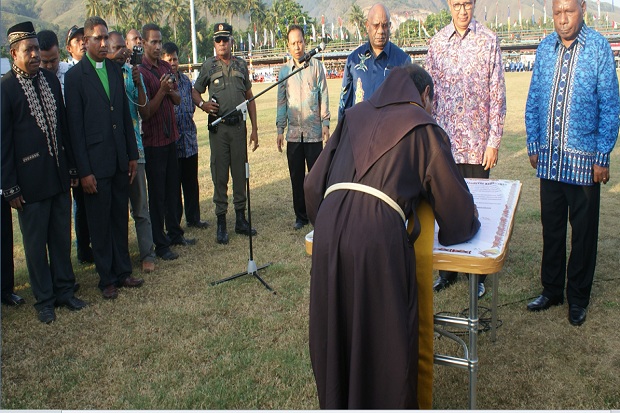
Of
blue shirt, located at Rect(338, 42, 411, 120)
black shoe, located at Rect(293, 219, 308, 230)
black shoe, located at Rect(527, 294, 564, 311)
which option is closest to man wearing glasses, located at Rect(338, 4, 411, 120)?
blue shirt, located at Rect(338, 42, 411, 120)

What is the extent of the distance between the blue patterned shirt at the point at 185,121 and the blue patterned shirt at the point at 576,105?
385 centimetres

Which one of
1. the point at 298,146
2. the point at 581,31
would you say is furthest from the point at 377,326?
the point at 298,146

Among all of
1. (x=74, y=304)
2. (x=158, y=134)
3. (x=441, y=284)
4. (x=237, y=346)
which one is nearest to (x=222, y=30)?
(x=158, y=134)

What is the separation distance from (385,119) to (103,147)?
297 centimetres

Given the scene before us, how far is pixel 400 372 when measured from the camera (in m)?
2.61

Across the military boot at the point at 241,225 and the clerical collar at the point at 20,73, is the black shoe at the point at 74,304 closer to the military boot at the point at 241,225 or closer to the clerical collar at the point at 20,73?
the clerical collar at the point at 20,73

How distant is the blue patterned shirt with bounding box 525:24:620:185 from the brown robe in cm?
180

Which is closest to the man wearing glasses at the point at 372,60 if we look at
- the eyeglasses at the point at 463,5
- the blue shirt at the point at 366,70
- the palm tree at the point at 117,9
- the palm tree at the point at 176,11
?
the blue shirt at the point at 366,70

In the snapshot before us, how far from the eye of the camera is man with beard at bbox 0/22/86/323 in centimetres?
430

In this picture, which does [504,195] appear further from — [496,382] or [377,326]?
[377,326]

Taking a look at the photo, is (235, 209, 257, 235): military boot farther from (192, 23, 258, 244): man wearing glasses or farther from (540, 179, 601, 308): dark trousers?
(540, 179, 601, 308): dark trousers

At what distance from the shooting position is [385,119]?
266cm

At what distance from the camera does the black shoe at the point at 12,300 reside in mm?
4852

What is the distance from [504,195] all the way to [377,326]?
147 centimetres
